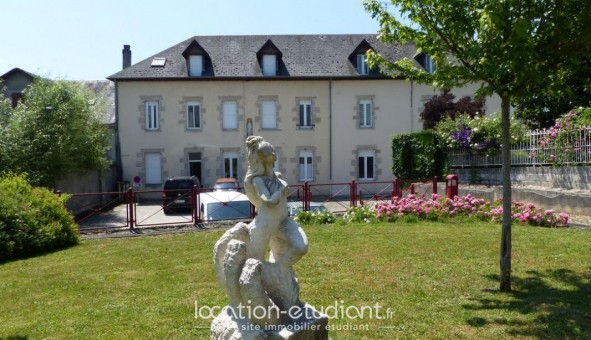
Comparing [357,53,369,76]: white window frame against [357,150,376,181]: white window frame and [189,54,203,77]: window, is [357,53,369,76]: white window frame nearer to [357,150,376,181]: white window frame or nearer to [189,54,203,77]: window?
[357,150,376,181]: white window frame

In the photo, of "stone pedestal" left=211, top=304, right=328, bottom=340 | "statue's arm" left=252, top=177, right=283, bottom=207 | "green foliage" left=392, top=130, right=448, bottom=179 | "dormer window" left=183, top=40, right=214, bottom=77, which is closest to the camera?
"stone pedestal" left=211, top=304, right=328, bottom=340

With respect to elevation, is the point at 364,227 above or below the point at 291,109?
below

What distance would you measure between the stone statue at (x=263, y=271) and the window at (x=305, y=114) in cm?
2125

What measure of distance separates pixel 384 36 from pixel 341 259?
341 centimetres

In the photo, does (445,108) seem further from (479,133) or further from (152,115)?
(152,115)

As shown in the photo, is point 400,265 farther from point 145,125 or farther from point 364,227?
point 145,125

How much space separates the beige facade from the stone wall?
35.1ft

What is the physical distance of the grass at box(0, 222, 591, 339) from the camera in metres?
4.81

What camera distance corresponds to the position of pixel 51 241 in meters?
10.1

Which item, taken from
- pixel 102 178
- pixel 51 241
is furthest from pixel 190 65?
pixel 51 241

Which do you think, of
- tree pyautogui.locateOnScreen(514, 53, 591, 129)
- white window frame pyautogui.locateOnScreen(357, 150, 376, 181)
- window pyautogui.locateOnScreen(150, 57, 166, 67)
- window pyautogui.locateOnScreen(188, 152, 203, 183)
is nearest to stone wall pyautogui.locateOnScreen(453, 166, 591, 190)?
tree pyautogui.locateOnScreen(514, 53, 591, 129)

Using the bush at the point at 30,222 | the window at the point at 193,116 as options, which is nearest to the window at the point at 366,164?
the window at the point at 193,116

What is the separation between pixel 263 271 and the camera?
3.72m

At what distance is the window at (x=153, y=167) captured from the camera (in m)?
24.6
